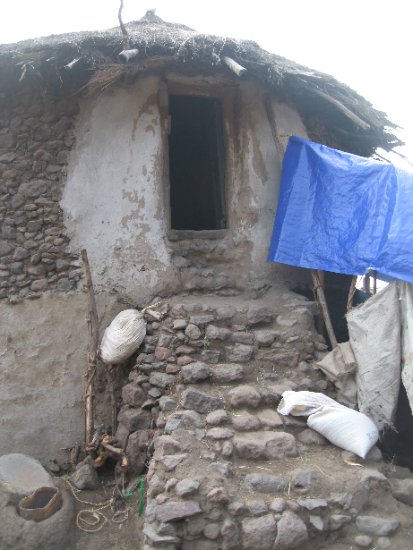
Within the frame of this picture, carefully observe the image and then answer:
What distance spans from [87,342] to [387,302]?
2562 millimetres

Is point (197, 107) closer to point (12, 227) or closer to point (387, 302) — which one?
point (12, 227)

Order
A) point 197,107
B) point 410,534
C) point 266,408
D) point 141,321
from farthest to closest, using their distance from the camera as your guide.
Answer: point 197,107 < point 141,321 < point 266,408 < point 410,534

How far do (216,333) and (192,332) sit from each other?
A: 201mm

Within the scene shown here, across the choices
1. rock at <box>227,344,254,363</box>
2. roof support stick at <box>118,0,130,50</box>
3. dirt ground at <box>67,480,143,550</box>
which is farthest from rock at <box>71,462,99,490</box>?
roof support stick at <box>118,0,130,50</box>

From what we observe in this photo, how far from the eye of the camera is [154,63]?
4992mm

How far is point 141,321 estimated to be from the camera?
15.2ft

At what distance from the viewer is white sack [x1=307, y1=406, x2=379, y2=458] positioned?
12.7 ft

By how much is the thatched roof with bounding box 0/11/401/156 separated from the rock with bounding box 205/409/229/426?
2.96 meters

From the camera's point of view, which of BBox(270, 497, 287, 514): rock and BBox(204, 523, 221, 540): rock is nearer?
BBox(204, 523, 221, 540): rock

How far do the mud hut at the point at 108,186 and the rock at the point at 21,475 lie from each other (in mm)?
497

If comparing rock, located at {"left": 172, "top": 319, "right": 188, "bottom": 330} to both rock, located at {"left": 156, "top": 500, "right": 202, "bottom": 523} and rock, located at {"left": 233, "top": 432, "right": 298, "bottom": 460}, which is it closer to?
rock, located at {"left": 233, "top": 432, "right": 298, "bottom": 460}

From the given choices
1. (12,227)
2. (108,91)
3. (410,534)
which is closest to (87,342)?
(12,227)

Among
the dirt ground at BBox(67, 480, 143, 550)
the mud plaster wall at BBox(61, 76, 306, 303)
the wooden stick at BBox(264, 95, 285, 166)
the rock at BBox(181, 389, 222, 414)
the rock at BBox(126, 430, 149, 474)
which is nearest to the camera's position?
the dirt ground at BBox(67, 480, 143, 550)

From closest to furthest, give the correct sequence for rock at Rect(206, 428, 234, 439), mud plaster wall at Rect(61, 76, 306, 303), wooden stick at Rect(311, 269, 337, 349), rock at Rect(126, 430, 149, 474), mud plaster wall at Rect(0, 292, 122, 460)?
rock at Rect(206, 428, 234, 439) → rock at Rect(126, 430, 149, 474) → mud plaster wall at Rect(0, 292, 122, 460) → wooden stick at Rect(311, 269, 337, 349) → mud plaster wall at Rect(61, 76, 306, 303)
